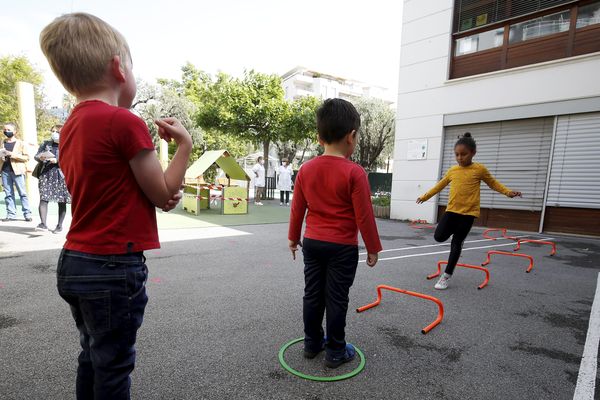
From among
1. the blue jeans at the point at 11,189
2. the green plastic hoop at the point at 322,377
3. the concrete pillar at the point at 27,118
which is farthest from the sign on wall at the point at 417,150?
the concrete pillar at the point at 27,118

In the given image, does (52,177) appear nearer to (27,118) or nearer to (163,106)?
(27,118)

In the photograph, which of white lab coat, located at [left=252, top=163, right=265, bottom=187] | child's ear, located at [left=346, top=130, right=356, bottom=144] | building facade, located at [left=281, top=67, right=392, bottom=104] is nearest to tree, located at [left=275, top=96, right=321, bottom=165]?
white lab coat, located at [left=252, top=163, right=265, bottom=187]

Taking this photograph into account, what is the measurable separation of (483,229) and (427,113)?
12.9ft

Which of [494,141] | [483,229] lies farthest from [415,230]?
[494,141]

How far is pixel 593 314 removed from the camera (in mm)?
3465

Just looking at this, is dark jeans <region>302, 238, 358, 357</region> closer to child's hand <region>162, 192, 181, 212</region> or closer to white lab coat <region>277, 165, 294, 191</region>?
child's hand <region>162, 192, 181, 212</region>

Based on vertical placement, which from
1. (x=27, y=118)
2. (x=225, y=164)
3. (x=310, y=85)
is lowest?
(x=225, y=164)

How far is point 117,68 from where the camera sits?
4.17 feet

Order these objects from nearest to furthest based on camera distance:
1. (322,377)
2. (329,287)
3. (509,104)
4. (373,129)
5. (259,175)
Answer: (322,377), (329,287), (509,104), (259,175), (373,129)

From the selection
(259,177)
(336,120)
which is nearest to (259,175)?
(259,177)

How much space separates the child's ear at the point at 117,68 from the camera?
1.26 metres

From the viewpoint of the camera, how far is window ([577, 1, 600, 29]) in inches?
313

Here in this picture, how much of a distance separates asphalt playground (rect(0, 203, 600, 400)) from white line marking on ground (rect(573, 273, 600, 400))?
17mm

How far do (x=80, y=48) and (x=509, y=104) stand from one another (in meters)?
10.3
